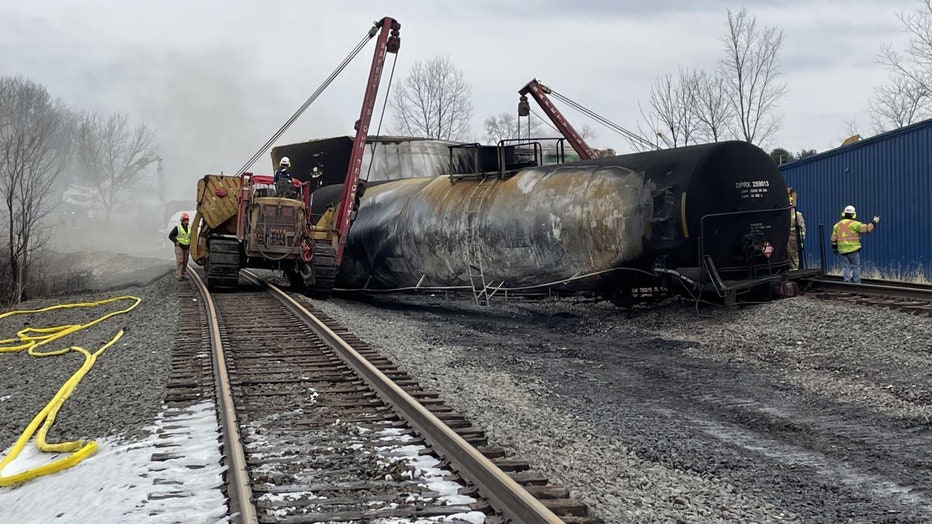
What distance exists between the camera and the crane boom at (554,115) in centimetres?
2017

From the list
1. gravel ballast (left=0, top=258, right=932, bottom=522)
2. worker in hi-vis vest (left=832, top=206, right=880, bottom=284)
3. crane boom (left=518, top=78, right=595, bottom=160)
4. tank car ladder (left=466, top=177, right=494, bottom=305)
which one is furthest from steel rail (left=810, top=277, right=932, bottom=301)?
crane boom (left=518, top=78, right=595, bottom=160)

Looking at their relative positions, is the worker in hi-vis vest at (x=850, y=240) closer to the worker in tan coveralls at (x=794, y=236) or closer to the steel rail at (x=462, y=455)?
the worker in tan coveralls at (x=794, y=236)

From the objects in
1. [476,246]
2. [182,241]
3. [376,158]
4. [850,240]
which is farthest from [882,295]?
[182,241]

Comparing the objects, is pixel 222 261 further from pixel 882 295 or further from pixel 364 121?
pixel 882 295

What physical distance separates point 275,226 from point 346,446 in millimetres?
11544

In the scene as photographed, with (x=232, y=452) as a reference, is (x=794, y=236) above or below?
above

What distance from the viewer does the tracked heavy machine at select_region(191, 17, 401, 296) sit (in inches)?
630

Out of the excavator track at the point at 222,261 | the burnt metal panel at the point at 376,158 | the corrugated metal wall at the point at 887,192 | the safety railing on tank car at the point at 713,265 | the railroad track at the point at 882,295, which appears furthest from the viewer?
the burnt metal panel at the point at 376,158

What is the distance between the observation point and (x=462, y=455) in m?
4.66

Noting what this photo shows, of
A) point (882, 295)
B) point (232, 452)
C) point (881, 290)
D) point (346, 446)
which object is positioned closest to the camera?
point (232, 452)

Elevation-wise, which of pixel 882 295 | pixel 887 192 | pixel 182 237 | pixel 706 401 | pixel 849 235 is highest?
pixel 887 192

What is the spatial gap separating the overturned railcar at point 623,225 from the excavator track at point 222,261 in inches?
159

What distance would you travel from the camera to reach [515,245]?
13305 millimetres

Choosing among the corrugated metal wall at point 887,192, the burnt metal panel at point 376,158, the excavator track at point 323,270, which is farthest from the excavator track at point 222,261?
the corrugated metal wall at point 887,192
